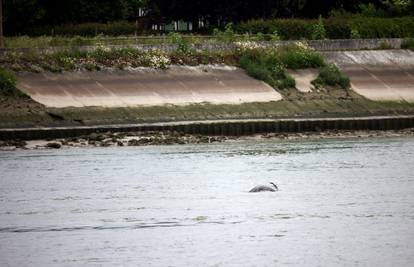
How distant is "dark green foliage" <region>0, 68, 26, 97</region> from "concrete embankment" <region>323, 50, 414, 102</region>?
1645 centimetres

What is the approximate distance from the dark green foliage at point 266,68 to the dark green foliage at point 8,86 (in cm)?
1236

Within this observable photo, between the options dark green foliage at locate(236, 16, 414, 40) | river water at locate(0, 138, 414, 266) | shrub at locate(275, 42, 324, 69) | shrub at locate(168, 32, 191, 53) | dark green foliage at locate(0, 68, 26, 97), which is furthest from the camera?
dark green foliage at locate(236, 16, 414, 40)

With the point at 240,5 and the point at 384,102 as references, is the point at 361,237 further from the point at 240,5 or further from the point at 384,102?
the point at 240,5

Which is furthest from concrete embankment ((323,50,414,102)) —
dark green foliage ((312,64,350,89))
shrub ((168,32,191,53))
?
shrub ((168,32,191,53))

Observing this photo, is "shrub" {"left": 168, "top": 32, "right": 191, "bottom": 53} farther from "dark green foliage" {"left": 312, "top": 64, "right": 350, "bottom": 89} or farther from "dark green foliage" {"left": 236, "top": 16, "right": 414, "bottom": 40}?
"dark green foliage" {"left": 236, "top": 16, "right": 414, "bottom": 40}

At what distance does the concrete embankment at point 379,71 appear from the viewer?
206 ft

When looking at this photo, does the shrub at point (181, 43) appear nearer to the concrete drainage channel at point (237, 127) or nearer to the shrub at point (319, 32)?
the shrub at point (319, 32)

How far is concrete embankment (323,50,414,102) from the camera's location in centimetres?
6266

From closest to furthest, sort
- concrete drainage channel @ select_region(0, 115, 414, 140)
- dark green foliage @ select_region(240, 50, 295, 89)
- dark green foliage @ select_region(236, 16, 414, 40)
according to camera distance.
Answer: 1. concrete drainage channel @ select_region(0, 115, 414, 140)
2. dark green foliage @ select_region(240, 50, 295, 89)
3. dark green foliage @ select_region(236, 16, 414, 40)

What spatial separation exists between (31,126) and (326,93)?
52.5 feet

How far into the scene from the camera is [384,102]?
61406 millimetres

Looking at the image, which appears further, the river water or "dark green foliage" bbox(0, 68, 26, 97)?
"dark green foliage" bbox(0, 68, 26, 97)

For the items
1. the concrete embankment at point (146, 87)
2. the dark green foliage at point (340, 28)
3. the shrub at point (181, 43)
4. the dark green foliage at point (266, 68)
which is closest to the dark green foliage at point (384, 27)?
the dark green foliage at point (340, 28)

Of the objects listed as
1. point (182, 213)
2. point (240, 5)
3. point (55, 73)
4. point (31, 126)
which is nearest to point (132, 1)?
point (240, 5)
